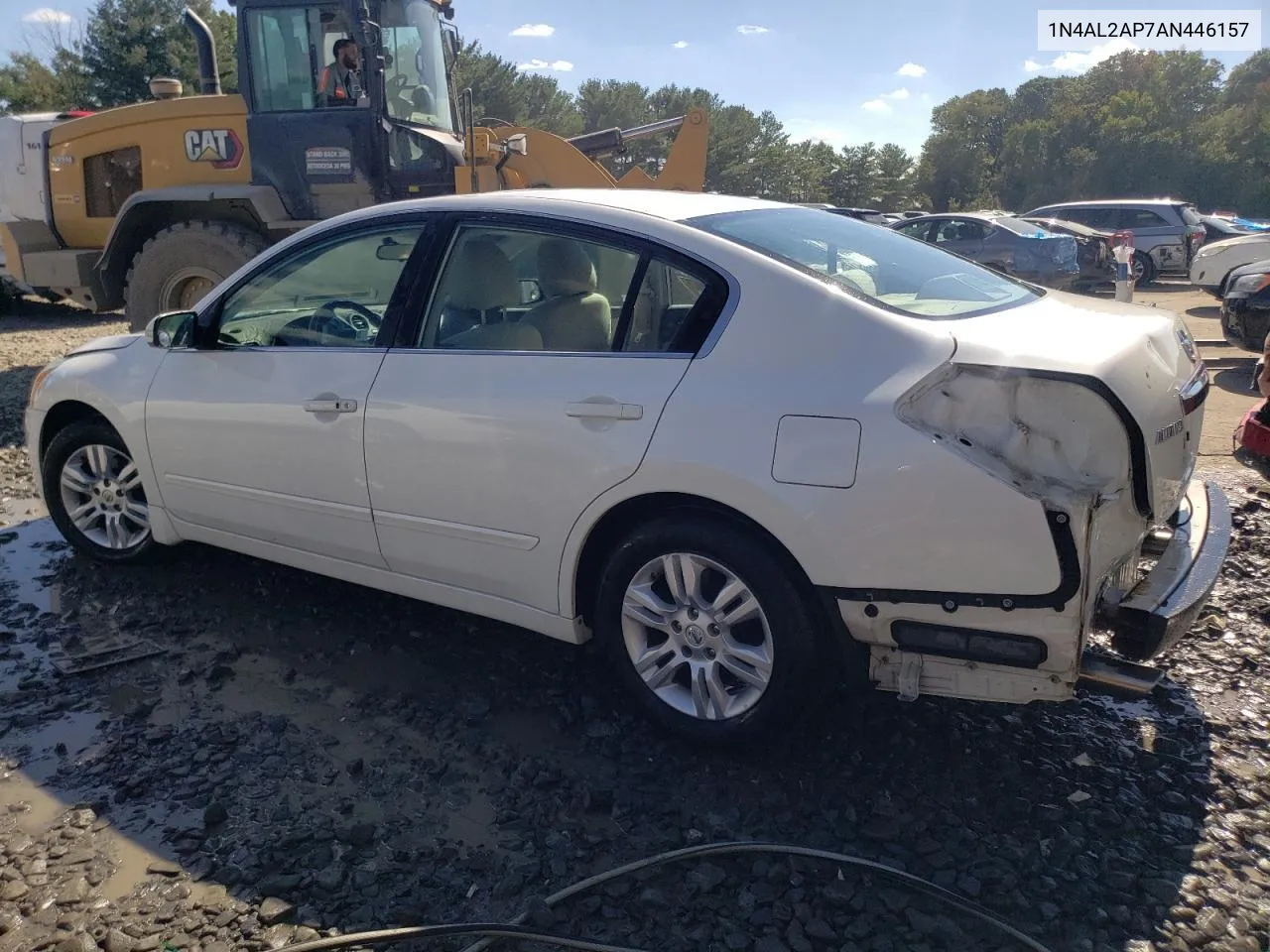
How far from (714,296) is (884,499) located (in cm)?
85

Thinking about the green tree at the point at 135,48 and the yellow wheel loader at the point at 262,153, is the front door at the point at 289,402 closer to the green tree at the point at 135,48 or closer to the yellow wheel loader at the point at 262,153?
the yellow wheel loader at the point at 262,153

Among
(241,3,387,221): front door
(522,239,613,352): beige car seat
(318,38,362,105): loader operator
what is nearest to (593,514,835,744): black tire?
(522,239,613,352): beige car seat

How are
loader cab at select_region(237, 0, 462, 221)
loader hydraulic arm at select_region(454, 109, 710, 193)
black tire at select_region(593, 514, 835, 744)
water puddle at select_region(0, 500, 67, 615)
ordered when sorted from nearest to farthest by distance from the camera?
black tire at select_region(593, 514, 835, 744)
water puddle at select_region(0, 500, 67, 615)
loader cab at select_region(237, 0, 462, 221)
loader hydraulic arm at select_region(454, 109, 710, 193)

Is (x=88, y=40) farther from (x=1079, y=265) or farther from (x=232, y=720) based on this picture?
(x=232, y=720)

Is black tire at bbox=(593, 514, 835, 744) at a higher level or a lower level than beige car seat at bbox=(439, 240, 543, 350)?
lower

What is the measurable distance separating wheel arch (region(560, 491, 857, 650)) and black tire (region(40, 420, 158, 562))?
2.46 m

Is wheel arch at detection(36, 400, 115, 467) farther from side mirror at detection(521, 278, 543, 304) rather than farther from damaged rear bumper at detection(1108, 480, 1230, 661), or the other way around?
damaged rear bumper at detection(1108, 480, 1230, 661)

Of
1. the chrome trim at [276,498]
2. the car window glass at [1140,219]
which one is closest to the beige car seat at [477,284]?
the chrome trim at [276,498]

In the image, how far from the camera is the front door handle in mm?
3601

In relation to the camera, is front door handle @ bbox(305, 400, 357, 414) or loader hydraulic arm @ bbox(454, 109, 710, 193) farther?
loader hydraulic arm @ bbox(454, 109, 710, 193)

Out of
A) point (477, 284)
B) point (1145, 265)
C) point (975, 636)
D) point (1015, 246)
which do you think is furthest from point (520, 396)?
point (1145, 265)

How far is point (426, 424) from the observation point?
341 centimetres

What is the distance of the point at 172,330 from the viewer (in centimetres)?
427

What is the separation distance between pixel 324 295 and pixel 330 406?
24.0 inches
